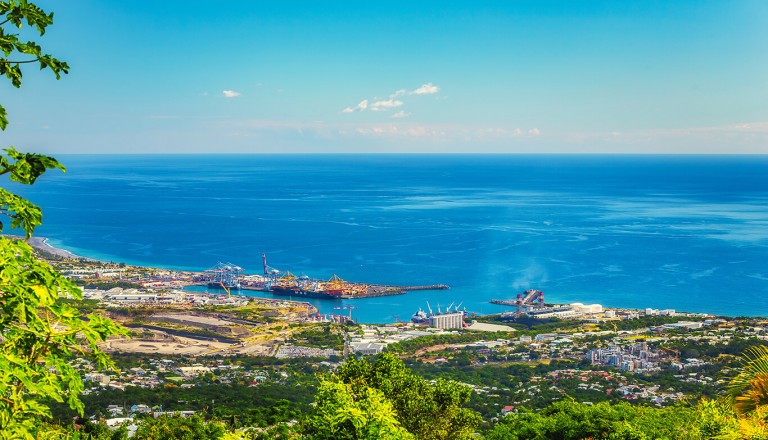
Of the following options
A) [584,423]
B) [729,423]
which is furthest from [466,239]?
[729,423]

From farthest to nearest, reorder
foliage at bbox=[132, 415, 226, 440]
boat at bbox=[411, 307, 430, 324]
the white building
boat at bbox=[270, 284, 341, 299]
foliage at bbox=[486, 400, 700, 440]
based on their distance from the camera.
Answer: boat at bbox=[270, 284, 341, 299] < boat at bbox=[411, 307, 430, 324] < the white building < foliage at bbox=[132, 415, 226, 440] < foliage at bbox=[486, 400, 700, 440]

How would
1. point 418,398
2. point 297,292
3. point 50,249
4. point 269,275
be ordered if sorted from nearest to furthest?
point 418,398 < point 297,292 < point 269,275 < point 50,249

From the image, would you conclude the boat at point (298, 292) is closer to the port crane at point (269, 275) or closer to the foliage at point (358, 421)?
the port crane at point (269, 275)

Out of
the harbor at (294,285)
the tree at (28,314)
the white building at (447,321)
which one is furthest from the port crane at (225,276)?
the tree at (28,314)

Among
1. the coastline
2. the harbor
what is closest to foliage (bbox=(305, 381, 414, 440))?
the harbor

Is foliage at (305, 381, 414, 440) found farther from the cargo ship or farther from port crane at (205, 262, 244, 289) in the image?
port crane at (205, 262, 244, 289)

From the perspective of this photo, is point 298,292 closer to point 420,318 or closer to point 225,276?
point 225,276

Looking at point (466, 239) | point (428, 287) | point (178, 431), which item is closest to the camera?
point (178, 431)
